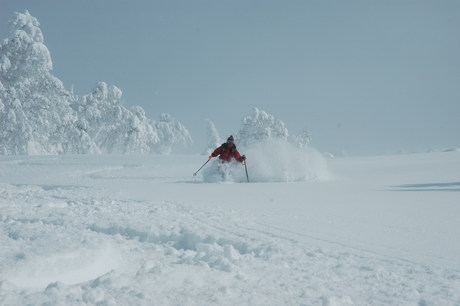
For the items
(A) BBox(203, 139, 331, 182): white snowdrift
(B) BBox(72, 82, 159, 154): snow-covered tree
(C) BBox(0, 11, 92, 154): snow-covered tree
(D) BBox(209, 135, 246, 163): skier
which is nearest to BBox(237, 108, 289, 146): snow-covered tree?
(B) BBox(72, 82, 159, 154): snow-covered tree

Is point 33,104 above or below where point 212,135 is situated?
below

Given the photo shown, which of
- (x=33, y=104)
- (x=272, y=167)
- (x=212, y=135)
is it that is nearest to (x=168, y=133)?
(x=212, y=135)

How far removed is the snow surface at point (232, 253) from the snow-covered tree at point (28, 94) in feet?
83.6

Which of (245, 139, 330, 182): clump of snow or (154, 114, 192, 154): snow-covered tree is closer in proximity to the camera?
(245, 139, 330, 182): clump of snow

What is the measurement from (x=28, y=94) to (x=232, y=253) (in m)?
31.9

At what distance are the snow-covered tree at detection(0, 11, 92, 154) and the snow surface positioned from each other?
25476 millimetres

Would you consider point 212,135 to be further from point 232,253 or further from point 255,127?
point 232,253

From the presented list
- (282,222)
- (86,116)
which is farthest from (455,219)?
(86,116)

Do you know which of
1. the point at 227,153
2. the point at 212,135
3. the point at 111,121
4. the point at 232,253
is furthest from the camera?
the point at 212,135

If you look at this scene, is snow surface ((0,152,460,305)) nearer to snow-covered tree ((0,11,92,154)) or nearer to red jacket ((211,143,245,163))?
red jacket ((211,143,245,163))

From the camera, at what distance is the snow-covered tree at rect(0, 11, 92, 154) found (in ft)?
91.2

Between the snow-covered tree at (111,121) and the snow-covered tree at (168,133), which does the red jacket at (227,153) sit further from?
the snow-covered tree at (168,133)

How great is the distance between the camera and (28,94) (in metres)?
29.9

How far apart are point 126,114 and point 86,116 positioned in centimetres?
574
